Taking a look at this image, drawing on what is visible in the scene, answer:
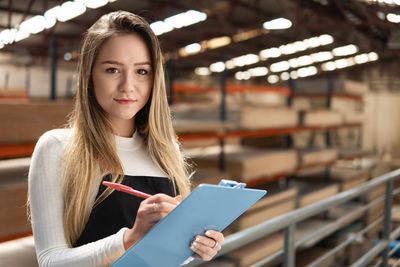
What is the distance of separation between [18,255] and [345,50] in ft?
60.5

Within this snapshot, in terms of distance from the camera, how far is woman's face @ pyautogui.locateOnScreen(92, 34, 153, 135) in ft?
3.30

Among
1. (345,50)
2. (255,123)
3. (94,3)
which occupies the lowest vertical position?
(255,123)

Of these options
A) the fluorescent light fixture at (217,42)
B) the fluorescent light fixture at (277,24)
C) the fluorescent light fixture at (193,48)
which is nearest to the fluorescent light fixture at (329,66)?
the fluorescent light fixture at (217,42)

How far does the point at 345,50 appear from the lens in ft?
59.2

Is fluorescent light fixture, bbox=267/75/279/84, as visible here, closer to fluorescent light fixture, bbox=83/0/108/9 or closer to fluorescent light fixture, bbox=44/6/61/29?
fluorescent light fixture, bbox=83/0/108/9

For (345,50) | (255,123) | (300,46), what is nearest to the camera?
(255,123)

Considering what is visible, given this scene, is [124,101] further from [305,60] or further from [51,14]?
[305,60]

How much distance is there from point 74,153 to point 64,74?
11.3m

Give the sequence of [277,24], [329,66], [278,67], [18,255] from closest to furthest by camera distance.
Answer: [18,255] < [277,24] < [329,66] < [278,67]

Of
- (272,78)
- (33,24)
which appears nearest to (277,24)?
(33,24)

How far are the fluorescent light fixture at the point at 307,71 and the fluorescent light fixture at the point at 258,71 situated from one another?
1.85 meters

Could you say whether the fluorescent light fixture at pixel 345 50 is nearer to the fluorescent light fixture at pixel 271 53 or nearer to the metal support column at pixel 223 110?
the fluorescent light fixture at pixel 271 53

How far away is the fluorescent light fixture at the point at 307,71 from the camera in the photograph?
21.8 metres

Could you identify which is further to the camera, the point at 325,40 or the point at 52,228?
the point at 325,40
